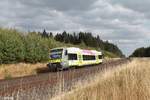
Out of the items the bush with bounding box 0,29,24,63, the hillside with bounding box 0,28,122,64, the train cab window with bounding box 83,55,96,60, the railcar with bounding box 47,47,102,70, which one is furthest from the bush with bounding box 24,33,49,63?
the train cab window with bounding box 83,55,96,60

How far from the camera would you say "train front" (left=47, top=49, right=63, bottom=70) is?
143 ft

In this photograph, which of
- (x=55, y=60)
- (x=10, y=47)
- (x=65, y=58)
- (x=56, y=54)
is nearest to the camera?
(x=10, y=47)

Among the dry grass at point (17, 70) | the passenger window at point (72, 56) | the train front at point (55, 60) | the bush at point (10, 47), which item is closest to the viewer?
the dry grass at point (17, 70)

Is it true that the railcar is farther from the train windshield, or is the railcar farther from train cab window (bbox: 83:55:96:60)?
train cab window (bbox: 83:55:96:60)

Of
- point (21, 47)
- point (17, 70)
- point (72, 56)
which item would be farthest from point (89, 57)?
point (17, 70)

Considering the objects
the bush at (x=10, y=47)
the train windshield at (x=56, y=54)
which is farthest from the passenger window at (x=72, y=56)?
the bush at (x=10, y=47)

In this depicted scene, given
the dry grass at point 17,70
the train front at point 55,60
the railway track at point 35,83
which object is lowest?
the railway track at point 35,83

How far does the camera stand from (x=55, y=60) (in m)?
43.8

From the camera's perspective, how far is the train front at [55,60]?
43438mm

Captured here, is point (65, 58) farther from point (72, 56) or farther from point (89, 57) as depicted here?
point (89, 57)

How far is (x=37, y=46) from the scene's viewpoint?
51.8m

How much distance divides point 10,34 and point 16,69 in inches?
218

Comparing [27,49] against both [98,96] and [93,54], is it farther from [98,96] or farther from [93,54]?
[98,96]

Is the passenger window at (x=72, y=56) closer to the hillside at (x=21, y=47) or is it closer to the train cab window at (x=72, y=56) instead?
the train cab window at (x=72, y=56)
